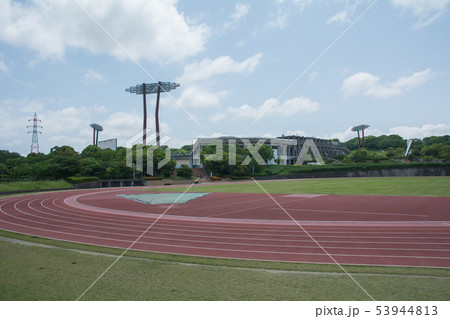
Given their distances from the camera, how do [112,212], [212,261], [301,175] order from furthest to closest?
[301,175] < [112,212] < [212,261]

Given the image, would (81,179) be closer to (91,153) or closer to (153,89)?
(91,153)

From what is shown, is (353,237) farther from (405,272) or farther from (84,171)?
(84,171)

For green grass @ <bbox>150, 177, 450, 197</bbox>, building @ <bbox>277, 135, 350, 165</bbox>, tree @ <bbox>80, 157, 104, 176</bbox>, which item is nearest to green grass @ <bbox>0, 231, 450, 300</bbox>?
green grass @ <bbox>150, 177, 450, 197</bbox>

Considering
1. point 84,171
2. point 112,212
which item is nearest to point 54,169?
point 84,171

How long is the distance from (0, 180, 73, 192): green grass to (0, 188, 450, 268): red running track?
56.3ft

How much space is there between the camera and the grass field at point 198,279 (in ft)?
17.1

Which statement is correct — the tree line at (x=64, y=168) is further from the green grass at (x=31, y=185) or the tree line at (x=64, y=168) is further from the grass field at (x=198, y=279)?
the grass field at (x=198, y=279)

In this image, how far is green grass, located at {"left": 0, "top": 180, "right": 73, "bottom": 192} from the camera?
31172 millimetres

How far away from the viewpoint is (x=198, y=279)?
19.8 ft

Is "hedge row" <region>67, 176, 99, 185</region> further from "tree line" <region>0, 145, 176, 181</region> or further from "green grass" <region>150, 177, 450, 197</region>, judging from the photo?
"green grass" <region>150, 177, 450, 197</region>

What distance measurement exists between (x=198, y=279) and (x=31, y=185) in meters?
35.2

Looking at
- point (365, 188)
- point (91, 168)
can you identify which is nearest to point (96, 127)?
point (91, 168)

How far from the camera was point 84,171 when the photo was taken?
149ft
